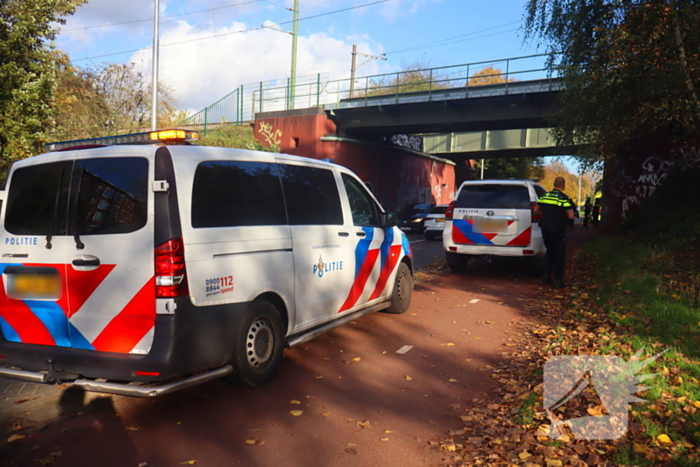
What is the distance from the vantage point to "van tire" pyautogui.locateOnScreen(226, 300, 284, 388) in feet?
14.2

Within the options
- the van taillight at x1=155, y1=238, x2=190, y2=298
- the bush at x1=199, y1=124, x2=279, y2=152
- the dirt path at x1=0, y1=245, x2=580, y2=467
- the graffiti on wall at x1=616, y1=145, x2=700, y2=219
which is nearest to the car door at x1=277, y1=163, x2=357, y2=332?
the dirt path at x1=0, y1=245, x2=580, y2=467

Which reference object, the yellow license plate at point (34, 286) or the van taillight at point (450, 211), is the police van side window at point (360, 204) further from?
the van taillight at point (450, 211)

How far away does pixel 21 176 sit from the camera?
14.4 feet

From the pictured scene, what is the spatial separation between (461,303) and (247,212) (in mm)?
4728

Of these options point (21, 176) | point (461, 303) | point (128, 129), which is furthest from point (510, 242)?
point (128, 129)

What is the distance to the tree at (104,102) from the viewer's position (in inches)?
1043

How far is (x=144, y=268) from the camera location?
3.83 m

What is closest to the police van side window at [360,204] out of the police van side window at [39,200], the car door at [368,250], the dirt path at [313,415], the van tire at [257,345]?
the car door at [368,250]

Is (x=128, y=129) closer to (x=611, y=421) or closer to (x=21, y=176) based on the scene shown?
(x=21, y=176)

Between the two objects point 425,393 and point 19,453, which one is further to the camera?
point 425,393

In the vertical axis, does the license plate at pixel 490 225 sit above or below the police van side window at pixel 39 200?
below

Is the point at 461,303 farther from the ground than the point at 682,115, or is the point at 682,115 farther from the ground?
the point at 682,115

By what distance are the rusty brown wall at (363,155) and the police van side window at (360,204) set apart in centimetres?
1838

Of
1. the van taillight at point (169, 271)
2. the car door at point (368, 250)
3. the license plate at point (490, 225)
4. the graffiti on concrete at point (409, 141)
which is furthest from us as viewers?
the graffiti on concrete at point (409, 141)
